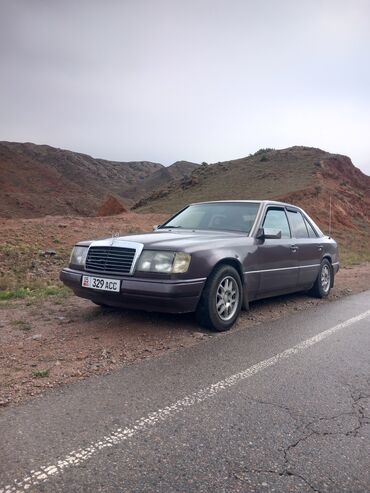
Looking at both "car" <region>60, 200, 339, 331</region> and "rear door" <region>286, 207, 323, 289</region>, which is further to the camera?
"rear door" <region>286, 207, 323, 289</region>

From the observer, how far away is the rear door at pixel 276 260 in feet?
20.6

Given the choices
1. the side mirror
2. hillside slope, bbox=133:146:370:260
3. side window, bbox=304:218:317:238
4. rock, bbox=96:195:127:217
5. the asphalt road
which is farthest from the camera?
rock, bbox=96:195:127:217

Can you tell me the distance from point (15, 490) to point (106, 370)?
179cm

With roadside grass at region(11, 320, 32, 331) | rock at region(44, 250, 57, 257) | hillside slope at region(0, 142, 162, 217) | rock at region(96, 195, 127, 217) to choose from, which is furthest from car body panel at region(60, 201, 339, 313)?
hillside slope at region(0, 142, 162, 217)

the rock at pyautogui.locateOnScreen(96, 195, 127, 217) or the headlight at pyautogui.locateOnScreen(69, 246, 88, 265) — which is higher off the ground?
the rock at pyautogui.locateOnScreen(96, 195, 127, 217)

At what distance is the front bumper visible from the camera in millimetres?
4977

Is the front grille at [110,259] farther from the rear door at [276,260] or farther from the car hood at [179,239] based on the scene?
the rear door at [276,260]

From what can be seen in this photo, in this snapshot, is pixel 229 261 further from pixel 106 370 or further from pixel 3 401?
pixel 3 401

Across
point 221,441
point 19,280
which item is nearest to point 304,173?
point 19,280

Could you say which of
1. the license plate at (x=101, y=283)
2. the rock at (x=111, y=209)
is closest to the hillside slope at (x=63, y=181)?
the rock at (x=111, y=209)

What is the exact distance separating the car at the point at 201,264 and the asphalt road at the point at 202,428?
2.50ft

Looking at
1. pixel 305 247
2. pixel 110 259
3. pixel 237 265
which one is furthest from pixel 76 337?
pixel 305 247

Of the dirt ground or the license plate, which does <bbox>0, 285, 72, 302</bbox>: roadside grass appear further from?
the license plate

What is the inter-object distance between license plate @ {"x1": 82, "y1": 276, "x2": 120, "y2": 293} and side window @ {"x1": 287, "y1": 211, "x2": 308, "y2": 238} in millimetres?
3398
